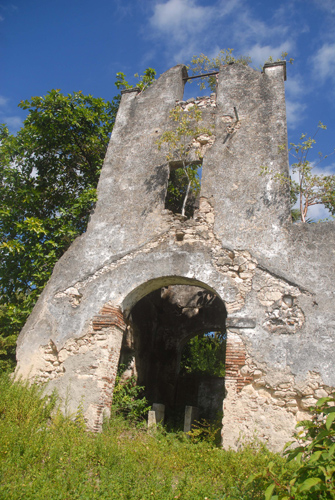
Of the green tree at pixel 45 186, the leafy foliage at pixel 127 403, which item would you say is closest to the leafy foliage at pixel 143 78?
the green tree at pixel 45 186

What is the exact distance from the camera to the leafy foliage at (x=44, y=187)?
9062mm

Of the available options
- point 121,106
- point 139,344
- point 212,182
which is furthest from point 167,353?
point 121,106

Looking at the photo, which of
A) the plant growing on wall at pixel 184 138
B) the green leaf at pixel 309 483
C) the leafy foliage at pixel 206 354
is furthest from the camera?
the leafy foliage at pixel 206 354

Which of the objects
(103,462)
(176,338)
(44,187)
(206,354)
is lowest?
(103,462)

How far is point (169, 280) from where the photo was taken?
289 inches

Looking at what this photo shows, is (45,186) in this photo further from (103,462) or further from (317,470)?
(317,470)

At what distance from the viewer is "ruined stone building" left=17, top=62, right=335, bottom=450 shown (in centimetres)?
588

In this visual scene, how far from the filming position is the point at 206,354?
16625mm

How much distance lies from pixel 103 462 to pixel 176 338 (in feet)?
20.6

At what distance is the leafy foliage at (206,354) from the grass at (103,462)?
939 centimetres

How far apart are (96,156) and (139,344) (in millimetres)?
4903

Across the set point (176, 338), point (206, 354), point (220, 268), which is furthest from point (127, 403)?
point (206, 354)

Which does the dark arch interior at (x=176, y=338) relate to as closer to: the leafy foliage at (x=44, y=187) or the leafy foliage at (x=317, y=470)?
the leafy foliage at (x=44, y=187)

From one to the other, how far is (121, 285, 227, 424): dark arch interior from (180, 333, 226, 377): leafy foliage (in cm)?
401
